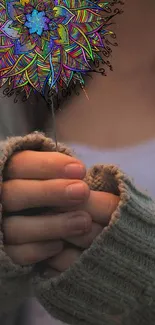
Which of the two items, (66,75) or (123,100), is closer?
(66,75)

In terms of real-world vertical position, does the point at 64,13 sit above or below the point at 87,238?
above

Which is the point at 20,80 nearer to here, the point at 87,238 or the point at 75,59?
the point at 75,59

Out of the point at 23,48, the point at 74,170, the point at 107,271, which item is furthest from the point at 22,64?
the point at 107,271

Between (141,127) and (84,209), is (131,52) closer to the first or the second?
(141,127)

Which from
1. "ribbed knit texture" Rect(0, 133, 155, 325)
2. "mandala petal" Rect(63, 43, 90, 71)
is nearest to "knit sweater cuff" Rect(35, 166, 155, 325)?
"ribbed knit texture" Rect(0, 133, 155, 325)

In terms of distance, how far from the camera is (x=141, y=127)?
0.65 metres

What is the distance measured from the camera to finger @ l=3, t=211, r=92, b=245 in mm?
456

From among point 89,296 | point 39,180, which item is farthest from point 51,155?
point 89,296

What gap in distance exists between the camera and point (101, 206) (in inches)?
18.5

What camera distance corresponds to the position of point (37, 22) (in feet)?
1.46

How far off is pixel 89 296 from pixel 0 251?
11 centimetres

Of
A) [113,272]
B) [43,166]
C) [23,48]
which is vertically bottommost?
[113,272]

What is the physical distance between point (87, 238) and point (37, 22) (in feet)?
0.71

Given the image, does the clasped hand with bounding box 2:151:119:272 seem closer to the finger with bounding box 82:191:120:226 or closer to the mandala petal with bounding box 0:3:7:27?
the finger with bounding box 82:191:120:226
